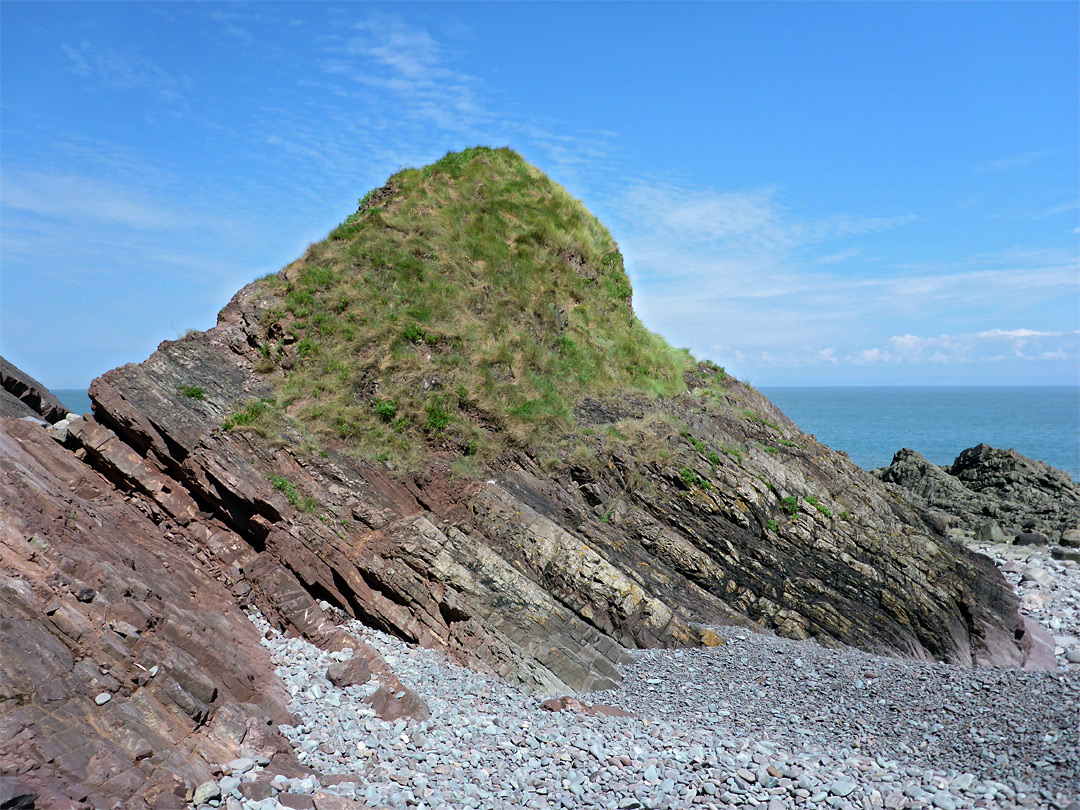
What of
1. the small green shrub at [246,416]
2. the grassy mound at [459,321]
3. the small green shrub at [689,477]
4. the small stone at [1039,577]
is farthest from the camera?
the small stone at [1039,577]

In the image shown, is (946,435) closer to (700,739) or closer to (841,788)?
(700,739)

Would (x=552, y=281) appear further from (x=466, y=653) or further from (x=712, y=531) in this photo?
(x=466, y=653)

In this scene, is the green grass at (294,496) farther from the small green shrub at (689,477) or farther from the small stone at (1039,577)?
the small stone at (1039,577)

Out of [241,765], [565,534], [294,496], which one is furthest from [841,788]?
[294,496]

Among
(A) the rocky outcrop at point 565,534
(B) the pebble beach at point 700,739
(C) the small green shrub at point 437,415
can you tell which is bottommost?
(B) the pebble beach at point 700,739

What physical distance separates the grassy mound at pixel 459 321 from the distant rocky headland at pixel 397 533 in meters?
0.11

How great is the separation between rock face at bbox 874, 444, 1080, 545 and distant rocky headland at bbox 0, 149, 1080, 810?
14.2 meters

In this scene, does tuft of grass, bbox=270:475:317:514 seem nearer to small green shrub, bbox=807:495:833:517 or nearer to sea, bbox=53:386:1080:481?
small green shrub, bbox=807:495:833:517

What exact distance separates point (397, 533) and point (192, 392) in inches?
258

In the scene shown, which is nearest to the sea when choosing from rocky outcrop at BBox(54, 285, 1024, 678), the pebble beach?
rocky outcrop at BBox(54, 285, 1024, 678)

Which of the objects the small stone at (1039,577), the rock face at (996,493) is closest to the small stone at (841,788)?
the small stone at (1039,577)

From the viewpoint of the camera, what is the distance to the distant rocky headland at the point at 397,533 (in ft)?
30.3

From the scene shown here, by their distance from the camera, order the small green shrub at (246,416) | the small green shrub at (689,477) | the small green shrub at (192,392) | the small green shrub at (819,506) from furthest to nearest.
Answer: the small green shrub at (819,506) < the small green shrub at (689,477) < the small green shrub at (192,392) < the small green shrub at (246,416)

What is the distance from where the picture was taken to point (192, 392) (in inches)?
640
